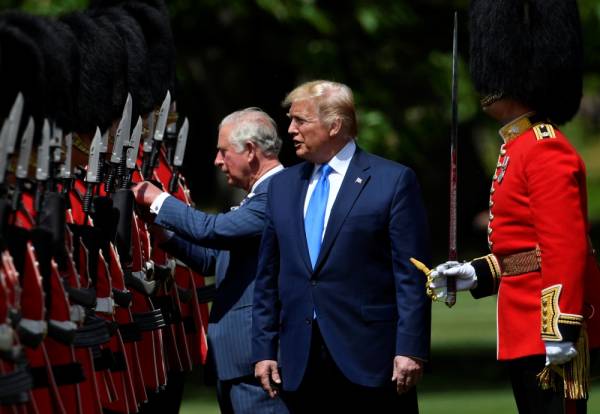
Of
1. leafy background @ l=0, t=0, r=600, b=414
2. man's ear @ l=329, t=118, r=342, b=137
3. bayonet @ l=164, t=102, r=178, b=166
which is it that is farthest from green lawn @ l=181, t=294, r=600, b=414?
man's ear @ l=329, t=118, r=342, b=137

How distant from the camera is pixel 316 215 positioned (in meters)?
7.48

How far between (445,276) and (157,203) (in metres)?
1.60

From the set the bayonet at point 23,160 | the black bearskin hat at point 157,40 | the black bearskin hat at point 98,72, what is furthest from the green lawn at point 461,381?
the bayonet at point 23,160

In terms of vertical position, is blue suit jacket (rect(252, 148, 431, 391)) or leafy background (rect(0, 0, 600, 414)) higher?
leafy background (rect(0, 0, 600, 414))

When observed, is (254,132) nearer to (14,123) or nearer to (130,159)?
(130,159)

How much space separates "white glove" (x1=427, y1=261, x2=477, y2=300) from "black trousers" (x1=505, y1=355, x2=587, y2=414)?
14.1 inches

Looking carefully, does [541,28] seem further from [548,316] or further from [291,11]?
[291,11]

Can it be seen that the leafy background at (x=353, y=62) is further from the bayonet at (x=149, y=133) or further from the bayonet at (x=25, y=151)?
the bayonet at (x=25, y=151)

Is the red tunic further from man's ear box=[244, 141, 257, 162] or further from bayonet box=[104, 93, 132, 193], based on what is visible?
bayonet box=[104, 93, 132, 193]

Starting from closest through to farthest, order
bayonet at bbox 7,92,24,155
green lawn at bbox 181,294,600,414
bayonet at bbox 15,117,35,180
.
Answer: bayonet at bbox 7,92,24,155 → bayonet at bbox 15,117,35,180 → green lawn at bbox 181,294,600,414

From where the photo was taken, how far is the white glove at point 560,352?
6.68 metres

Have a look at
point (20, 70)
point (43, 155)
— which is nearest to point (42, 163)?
point (43, 155)

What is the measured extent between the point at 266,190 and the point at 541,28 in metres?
1.46

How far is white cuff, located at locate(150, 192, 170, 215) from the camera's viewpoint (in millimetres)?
8062
